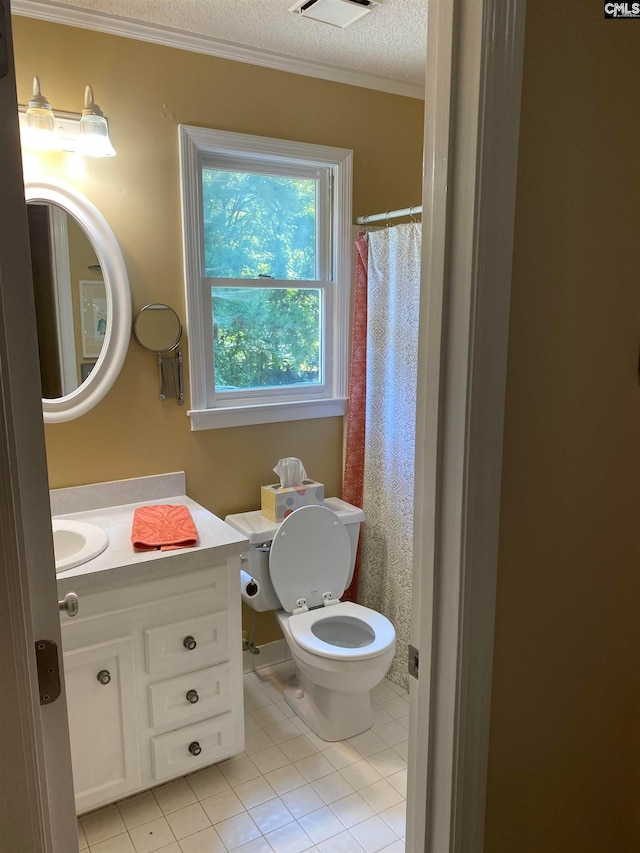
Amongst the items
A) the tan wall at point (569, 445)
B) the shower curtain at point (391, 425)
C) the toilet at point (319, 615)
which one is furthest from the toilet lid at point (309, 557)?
the tan wall at point (569, 445)

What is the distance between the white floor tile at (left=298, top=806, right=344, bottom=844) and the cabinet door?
0.52 meters

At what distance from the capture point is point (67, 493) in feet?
6.98

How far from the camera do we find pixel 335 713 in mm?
2240

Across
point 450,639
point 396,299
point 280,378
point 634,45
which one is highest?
point 634,45

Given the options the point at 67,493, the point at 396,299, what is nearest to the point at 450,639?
the point at 67,493

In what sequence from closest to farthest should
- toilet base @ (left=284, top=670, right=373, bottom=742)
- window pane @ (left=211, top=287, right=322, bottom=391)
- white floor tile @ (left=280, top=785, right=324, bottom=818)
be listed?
white floor tile @ (left=280, top=785, right=324, bottom=818)
toilet base @ (left=284, top=670, right=373, bottom=742)
window pane @ (left=211, top=287, right=322, bottom=391)

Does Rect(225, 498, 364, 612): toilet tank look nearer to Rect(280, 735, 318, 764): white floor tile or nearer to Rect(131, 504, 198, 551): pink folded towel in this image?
Rect(131, 504, 198, 551): pink folded towel

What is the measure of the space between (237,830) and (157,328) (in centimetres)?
160

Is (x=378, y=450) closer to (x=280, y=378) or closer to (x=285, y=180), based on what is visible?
(x=280, y=378)

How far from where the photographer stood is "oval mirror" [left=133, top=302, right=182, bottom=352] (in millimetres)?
2207

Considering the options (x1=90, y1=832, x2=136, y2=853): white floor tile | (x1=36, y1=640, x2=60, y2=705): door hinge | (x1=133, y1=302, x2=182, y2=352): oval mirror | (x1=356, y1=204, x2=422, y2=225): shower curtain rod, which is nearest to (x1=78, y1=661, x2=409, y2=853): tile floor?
(x1=90, y1=832, x2=136, y2=853): white floor tile

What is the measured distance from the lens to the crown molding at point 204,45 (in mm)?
1909

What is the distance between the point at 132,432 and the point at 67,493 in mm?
300

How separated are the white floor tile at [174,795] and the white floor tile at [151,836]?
0.05 metres
